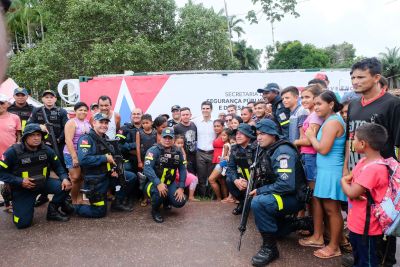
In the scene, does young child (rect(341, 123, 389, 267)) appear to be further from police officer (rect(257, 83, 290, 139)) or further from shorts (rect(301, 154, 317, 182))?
police officer (rect(257, 83, 290, 139))

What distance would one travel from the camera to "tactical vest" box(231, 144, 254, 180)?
5020 millimetres

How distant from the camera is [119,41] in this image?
15422 mm

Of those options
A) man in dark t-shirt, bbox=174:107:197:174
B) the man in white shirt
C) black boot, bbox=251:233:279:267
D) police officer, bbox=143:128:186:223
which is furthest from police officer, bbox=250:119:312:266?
man in dark t-shirt, bbox=174:107:197:174

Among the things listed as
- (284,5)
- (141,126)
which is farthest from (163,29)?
(141,126)

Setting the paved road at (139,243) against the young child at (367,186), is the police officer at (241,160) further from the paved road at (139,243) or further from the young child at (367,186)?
the young child at (367,186)

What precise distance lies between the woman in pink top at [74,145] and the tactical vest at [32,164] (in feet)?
1.48

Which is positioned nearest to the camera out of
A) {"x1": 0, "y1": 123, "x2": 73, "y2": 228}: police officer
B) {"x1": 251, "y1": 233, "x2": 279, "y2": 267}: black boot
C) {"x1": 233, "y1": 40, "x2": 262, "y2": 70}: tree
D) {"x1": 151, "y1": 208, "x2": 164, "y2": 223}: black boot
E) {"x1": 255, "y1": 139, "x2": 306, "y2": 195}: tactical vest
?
{"x1": 251, "y1": 233, "x2": 279, "y2": 267}: black boot

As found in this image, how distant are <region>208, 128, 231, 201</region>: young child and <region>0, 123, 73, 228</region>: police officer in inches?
93.7

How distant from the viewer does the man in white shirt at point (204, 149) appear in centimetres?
644

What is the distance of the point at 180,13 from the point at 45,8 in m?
6.43

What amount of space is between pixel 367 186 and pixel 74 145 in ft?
13.8

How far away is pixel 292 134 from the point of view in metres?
4.64

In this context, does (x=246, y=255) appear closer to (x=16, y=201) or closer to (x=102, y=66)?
(x=16, y=201)

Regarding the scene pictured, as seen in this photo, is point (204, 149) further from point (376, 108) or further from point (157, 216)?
point (376, 108)
